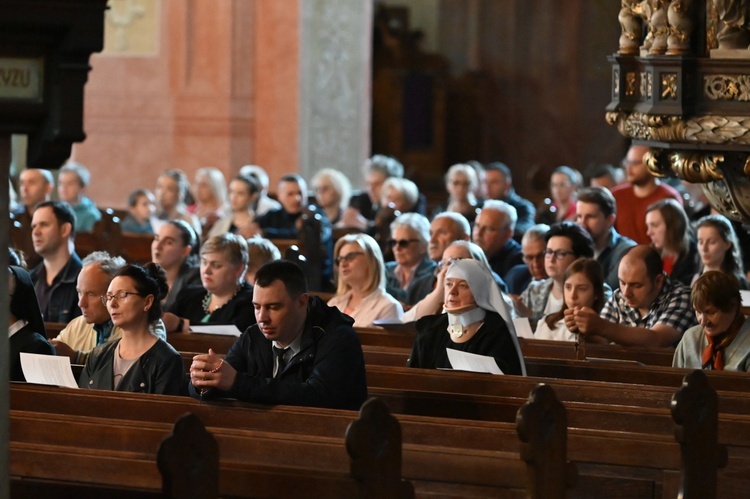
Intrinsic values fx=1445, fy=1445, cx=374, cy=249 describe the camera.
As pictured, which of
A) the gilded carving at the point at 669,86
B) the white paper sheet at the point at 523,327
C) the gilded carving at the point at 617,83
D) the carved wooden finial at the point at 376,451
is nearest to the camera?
the carved wooden finial at the point at 376,451

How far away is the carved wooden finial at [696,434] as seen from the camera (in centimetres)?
441

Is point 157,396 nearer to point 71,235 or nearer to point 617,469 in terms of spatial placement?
point 617,469

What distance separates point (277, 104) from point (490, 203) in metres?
6.99

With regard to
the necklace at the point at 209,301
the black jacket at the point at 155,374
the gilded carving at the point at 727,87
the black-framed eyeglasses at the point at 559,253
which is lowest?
the black jacket at the point at 155,374

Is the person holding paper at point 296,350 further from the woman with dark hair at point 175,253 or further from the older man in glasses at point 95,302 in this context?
the woman with dark hair at point 175,253

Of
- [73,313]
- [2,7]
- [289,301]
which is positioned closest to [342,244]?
[73,313]

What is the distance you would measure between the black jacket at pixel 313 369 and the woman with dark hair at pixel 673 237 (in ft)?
11.8

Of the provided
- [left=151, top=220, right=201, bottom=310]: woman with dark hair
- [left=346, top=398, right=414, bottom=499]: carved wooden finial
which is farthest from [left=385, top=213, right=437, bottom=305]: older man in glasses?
[left=346, top=398, right=414, bottom=499]: carved wooden finial

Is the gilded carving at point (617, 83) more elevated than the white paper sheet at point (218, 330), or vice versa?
the gilded carving at point (617, 83)

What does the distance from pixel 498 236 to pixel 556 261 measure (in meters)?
1.40

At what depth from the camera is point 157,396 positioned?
5.06 m

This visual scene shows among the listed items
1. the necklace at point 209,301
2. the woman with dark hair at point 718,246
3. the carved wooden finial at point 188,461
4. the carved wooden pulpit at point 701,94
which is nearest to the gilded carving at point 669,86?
the carved wooden pulpit at point 701,94

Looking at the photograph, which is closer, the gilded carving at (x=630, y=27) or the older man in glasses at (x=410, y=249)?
the gilded carving at (x=630, y=27)

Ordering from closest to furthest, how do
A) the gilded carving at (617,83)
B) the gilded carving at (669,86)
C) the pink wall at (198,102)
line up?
1. the gilded carving at (669,86)
2. the gilded carving at (617,83)
3. the pink wall at (198,102)
